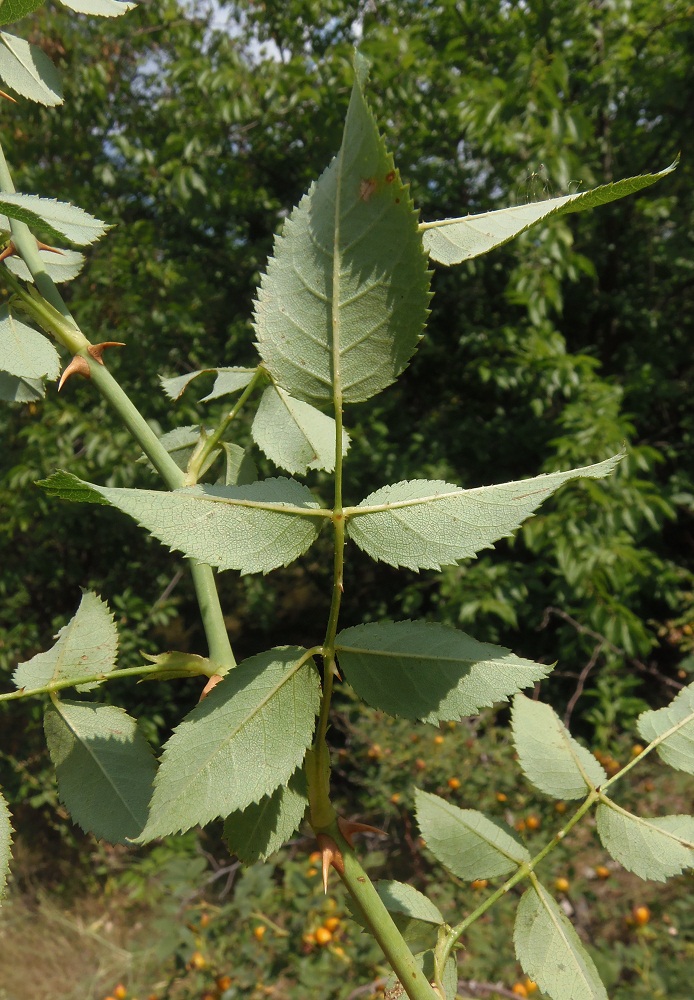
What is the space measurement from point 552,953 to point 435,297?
Answer: 3.56 metres

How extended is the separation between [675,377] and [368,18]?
105 inches

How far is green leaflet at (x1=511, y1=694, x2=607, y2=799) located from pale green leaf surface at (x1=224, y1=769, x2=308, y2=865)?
0.24 meters

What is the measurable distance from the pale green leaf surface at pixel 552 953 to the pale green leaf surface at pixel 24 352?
537 mm

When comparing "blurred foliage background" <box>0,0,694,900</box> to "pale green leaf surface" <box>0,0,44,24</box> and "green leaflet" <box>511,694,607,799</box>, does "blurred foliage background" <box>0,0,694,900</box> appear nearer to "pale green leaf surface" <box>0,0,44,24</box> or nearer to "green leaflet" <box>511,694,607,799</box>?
"green leaflet" <box>511,694,607,799</box>

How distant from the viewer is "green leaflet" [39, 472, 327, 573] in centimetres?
34

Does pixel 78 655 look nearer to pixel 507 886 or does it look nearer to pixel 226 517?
pixel 226 517

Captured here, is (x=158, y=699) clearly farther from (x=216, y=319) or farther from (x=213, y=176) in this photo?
(x=213, y=176)

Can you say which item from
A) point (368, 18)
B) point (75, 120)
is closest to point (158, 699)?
point (75, 120)

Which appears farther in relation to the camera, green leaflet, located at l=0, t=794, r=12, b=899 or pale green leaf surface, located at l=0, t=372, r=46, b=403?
pale green leaf surface, located at l=0, t=372, r=46, b=403

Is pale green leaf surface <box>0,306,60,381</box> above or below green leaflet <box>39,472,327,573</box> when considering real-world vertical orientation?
above

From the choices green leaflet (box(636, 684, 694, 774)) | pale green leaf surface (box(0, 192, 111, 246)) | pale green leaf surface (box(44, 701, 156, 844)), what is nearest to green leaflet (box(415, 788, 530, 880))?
green leaflet (box(636, 684, 694, 774))

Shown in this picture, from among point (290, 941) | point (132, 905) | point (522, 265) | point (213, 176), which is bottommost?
point (132, 905)

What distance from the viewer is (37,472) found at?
11.9ft

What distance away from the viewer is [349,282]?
359 millimetres
